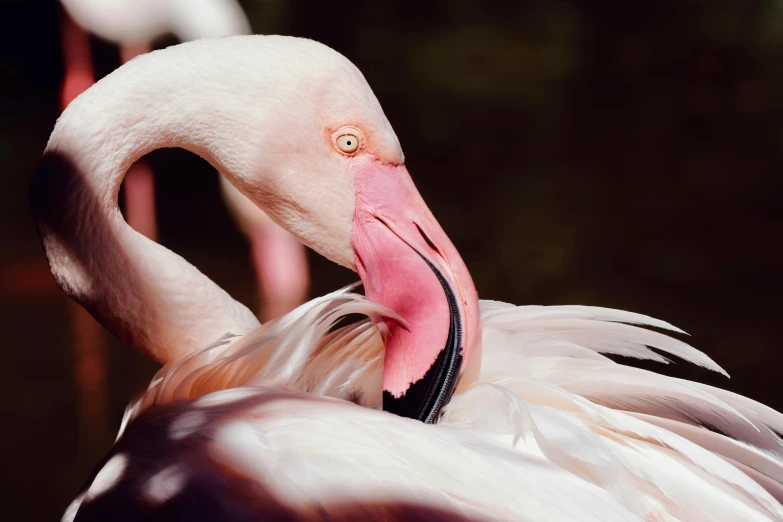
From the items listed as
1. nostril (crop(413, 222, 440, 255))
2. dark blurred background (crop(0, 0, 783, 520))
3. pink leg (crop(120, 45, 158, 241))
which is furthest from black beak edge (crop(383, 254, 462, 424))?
pink leg (crop(120, 45, 158, 241))

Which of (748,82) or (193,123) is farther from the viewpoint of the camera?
(748,82)

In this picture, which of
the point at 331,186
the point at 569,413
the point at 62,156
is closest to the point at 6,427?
the point at 62,156

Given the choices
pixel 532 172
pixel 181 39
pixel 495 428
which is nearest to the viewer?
pixel 495 428

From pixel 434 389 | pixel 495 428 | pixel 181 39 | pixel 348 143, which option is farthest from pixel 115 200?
pixel 181 39

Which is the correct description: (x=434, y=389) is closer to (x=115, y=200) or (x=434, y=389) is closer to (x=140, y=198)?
(x=115, y=200)

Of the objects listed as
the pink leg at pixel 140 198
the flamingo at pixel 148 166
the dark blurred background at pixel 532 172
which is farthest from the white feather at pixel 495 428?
the pink leg at pixel 140 198

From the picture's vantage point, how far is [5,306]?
123 inches

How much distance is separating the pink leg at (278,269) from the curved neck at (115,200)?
1.67 m

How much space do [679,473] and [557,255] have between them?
8.13ft

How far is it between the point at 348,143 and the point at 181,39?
2313 mm

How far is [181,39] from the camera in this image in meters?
3.42

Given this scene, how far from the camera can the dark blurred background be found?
9.05 ft

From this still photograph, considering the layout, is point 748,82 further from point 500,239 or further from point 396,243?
point 396,243

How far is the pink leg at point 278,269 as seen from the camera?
10.4 feet
